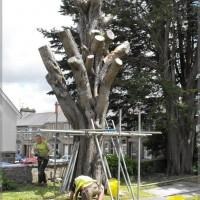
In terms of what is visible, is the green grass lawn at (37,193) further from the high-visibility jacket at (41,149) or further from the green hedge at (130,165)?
the green hedge at (130,165)

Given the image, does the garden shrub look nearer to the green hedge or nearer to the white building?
the green hedge

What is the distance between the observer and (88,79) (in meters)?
12.1

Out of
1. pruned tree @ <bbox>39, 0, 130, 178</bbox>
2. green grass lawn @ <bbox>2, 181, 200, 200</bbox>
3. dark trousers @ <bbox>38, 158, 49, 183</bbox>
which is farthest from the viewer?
dark trousers @ <bbox>38, 158, 49, 183</bbox>

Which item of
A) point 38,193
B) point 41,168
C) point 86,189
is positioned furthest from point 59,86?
point 86,189

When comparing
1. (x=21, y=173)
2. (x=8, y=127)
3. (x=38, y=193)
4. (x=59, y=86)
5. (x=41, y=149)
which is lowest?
(x=38, y=193)

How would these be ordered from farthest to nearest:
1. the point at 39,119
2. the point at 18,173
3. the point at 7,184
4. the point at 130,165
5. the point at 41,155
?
1. the point at 39,119
2. the point at 130,165
3. the point at 18,173
4. the point at 41,155
5. the point at 7,184

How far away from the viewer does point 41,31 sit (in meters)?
18.2

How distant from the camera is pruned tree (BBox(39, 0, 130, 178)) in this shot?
1140 cm

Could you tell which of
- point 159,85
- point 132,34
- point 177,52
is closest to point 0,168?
point 159,85

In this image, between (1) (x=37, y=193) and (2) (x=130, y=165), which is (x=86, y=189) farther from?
(2) (x=130, y=165)

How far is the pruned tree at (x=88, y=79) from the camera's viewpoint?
37.4 feet

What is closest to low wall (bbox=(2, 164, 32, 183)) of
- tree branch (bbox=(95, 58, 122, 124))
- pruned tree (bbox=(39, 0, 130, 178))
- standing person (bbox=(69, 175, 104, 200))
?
pruned tree (bbox=(39, 0, 130, 178))

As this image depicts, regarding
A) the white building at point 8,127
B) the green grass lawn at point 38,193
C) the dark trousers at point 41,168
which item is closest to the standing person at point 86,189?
the green grass lawn at point 38,193

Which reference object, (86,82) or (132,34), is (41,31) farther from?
(86,82)
